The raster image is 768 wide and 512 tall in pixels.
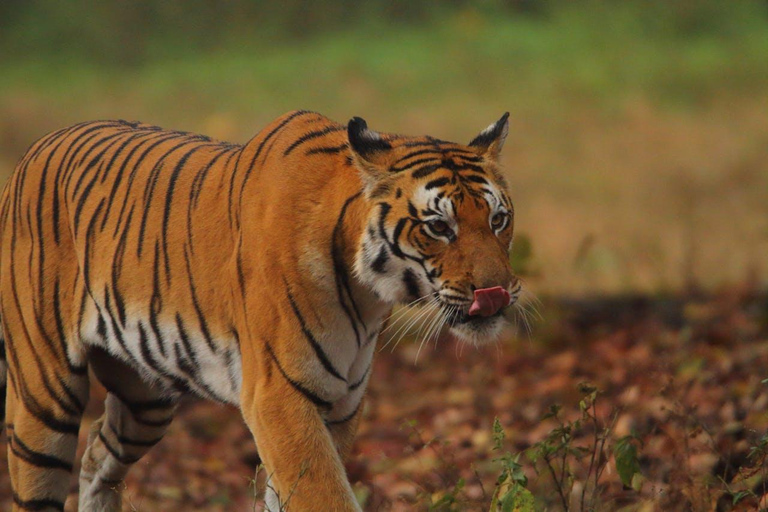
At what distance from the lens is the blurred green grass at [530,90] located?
9.21 meters

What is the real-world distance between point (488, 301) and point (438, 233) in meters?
0.26

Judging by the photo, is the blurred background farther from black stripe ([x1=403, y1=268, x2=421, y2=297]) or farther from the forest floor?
black stripe ([x1=403, y1=268, x2=421, y2=297])

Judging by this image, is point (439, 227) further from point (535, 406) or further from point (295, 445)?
point (535, 406)

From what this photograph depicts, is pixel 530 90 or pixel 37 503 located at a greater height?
pixel 530 90

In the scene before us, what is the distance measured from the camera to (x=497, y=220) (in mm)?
3543

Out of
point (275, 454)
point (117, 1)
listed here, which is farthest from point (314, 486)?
point (117, 1)

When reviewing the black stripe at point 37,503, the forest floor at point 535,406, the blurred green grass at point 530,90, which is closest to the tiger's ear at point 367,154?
the forest floor at point 535,406

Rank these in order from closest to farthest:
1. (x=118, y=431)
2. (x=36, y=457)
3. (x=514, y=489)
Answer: (x=514, y=489) → (x=36, y=457) → (x=118, y=431)

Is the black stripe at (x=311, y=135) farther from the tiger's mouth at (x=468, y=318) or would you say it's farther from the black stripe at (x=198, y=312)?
the tiger's mouth at (x=468, y=318)

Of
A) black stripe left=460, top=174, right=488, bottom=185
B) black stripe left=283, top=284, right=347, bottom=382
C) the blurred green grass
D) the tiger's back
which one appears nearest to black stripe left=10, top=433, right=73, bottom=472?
the tiger's back

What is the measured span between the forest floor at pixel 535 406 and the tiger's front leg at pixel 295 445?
1.06 meters

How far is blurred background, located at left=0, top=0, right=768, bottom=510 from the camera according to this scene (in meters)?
6.89

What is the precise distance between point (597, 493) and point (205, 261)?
155 centimetres

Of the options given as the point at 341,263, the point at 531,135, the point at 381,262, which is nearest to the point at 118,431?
the point at 341,263
